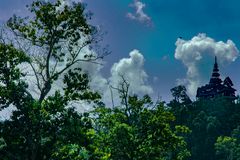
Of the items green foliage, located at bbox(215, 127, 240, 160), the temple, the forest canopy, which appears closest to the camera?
the forest canopy

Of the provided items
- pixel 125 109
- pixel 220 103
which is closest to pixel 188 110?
pixel 220 103

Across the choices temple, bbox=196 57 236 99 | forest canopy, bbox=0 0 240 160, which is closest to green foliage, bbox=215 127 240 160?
temple, bbox=196 57 236 99

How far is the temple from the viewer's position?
399 ft

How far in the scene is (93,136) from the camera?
94.4 feet

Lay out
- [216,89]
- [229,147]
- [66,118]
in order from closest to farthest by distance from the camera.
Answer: [66,118] < [229,147] < [216,89]

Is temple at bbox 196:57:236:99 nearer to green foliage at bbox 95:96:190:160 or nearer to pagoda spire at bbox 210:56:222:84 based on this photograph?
pagoda spire at bbox 210:56:222:84

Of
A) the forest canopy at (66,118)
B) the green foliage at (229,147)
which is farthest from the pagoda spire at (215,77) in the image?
the forest canopy at (66,118)

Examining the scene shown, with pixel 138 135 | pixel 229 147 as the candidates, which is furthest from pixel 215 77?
pixel 138 135

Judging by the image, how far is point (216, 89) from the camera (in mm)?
122625

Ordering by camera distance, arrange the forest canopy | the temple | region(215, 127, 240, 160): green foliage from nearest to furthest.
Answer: the forest canopy < region(215, 127, 240, 160): green foliage < the temple

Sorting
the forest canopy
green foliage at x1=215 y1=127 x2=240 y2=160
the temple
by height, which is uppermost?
the temple

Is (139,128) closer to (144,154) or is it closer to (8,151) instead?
(144,154)

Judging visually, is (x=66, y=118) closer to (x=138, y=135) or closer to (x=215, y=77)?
(x=138, y=135)

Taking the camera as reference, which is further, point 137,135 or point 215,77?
point 215,77
